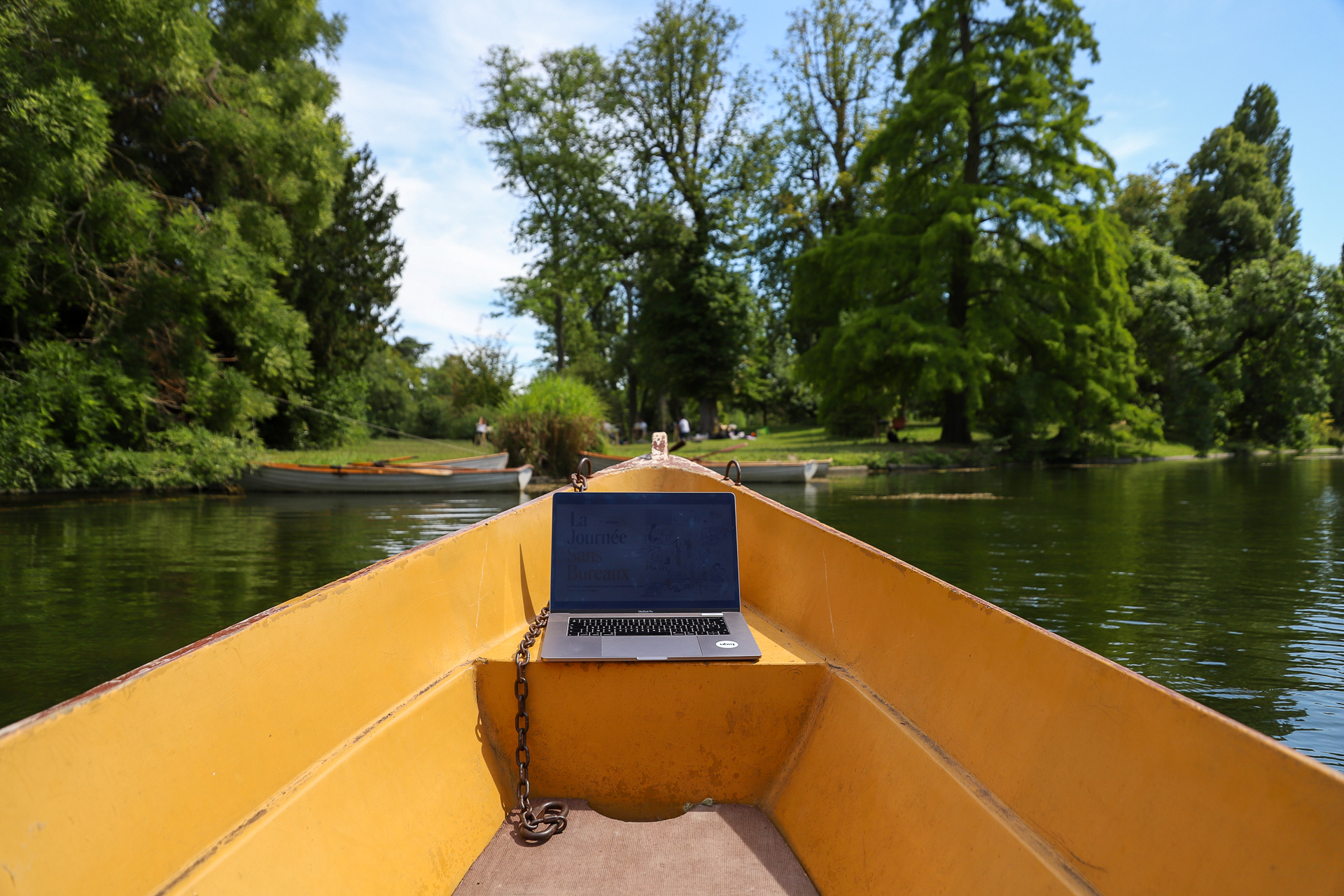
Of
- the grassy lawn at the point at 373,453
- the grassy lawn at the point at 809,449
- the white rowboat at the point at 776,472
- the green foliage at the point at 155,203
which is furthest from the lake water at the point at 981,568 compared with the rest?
the grassy lawn at the point at 809,449

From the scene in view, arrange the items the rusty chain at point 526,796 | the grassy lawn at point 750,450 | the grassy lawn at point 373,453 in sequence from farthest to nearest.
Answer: the grassy lawn at point 750,450, the grassy lawn at point 373,453, the rusty chain at point 526,796

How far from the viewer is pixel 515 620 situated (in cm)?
287

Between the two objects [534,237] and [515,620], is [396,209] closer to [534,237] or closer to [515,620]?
[534,237]

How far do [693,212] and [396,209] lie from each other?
1072 centimetres

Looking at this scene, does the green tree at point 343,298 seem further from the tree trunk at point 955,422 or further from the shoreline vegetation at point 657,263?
the tree trunk at point 955,422

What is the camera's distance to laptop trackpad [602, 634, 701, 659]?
7.51ft

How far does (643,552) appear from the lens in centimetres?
286

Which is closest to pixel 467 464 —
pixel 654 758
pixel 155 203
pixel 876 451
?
pixel 155 203

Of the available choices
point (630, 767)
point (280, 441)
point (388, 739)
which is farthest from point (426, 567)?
point (280, 441)

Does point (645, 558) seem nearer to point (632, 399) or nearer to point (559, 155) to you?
point (559, 155)

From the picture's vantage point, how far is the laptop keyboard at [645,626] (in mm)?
2543

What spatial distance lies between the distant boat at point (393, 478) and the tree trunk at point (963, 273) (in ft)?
50.2

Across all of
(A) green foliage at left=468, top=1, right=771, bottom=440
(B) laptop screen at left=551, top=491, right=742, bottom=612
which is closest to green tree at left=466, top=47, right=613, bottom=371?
(A) green foliage at left=468, top=1, right=771, bottom=440

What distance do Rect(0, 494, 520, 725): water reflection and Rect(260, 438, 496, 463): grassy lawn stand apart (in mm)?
5214
